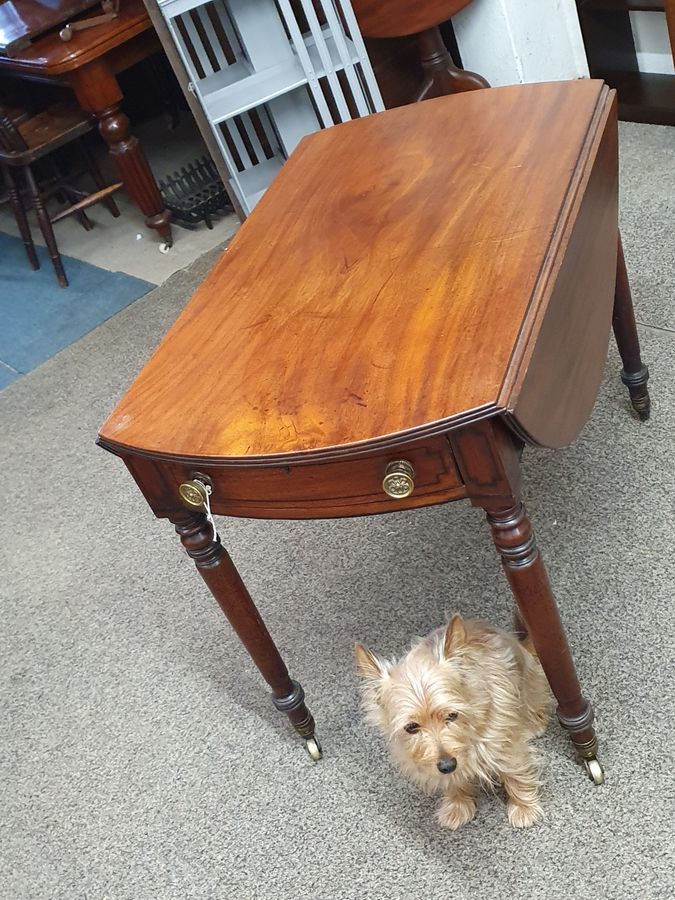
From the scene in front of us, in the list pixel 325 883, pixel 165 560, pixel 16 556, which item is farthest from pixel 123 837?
pixel 16 556

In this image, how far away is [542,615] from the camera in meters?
1.27

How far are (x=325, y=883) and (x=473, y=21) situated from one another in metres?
2.61

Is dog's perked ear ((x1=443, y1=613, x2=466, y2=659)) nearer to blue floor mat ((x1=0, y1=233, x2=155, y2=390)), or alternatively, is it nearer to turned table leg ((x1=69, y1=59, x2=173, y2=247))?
blue floor mat ((x1=0, y1=233, x2=155, y2=390))

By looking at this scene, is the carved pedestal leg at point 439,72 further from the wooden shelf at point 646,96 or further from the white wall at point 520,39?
the wooden shelf at point 646,96

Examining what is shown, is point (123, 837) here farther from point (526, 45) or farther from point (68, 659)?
point (526, 45)

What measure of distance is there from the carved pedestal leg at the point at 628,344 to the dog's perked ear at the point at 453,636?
0.83 metres

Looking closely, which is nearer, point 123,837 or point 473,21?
point 123,837

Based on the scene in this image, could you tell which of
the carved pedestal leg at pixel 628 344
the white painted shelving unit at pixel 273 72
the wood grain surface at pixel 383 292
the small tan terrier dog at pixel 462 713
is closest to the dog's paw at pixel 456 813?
the small tan terrier dog at pixel 462 713

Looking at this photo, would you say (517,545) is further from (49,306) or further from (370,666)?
(49,306)

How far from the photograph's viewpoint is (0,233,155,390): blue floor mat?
3.25m

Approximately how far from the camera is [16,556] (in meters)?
2.35

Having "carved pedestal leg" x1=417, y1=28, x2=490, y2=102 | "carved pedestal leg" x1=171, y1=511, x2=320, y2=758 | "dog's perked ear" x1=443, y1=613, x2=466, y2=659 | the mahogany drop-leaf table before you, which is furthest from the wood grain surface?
"carved pedestal leg" x1=417, y1=28, x2=490, y2=102

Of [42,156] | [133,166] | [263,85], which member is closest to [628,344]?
[263,85]

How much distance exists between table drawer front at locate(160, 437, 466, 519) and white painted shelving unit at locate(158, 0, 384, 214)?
181cm
